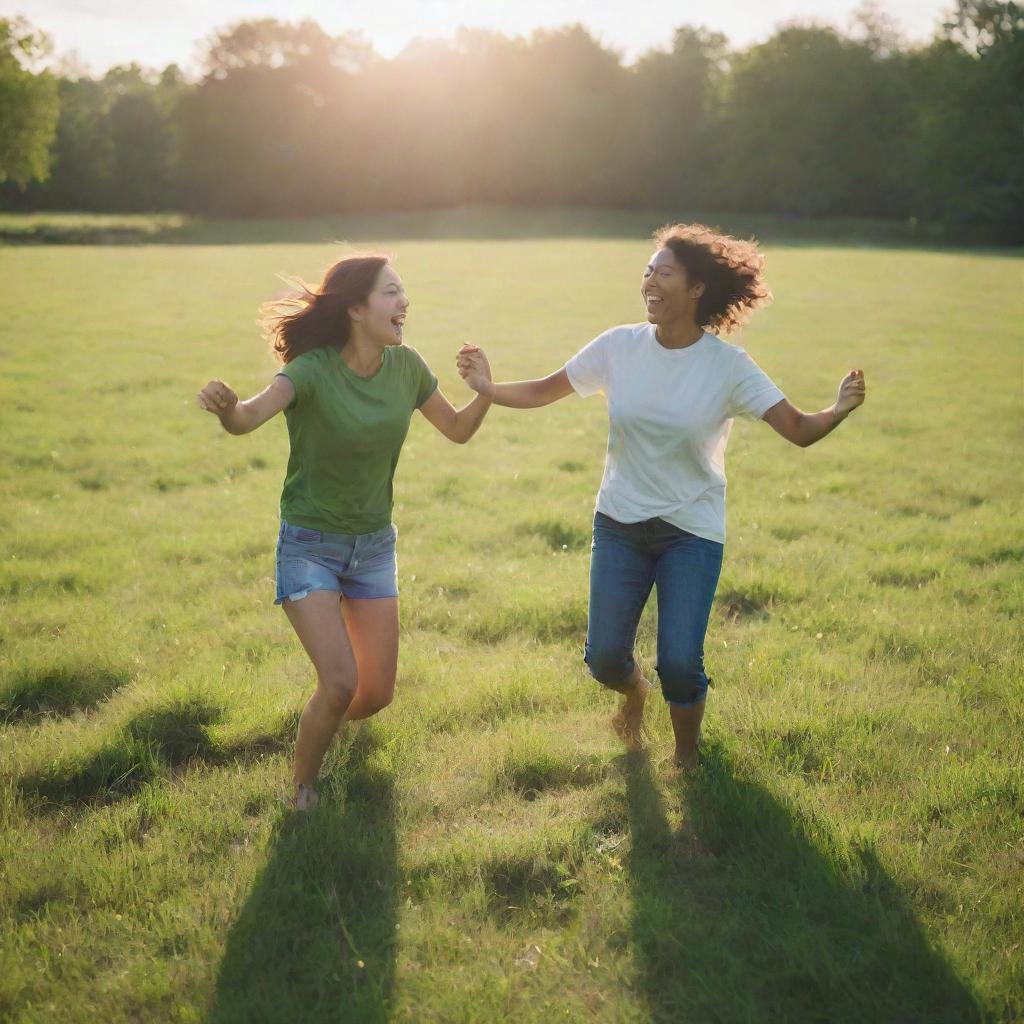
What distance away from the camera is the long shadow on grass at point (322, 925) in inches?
126

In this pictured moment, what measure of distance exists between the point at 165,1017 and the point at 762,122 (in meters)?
81.0

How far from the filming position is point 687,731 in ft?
15.0

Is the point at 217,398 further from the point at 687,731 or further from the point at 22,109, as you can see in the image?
the point at 22,109

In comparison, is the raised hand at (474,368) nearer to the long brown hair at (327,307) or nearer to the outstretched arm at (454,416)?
the outstretched arm at (454,416)

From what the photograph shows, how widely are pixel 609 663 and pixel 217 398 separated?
2.10 metres

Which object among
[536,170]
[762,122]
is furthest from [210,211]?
[762,122]

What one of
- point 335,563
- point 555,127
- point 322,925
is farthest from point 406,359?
point 555,127

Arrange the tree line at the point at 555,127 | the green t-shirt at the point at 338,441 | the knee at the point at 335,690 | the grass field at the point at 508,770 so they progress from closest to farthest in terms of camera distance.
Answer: the grass field at the point at 508,770 < the knee at the point at 335,690 < the green t-shirt at the point at 338,441 < the tree line at the point at 555,127

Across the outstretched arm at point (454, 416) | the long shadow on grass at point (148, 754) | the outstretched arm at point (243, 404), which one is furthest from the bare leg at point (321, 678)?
the outstretched arm at point (454, 416)

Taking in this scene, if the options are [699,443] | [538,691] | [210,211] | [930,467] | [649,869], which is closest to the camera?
[649,869]

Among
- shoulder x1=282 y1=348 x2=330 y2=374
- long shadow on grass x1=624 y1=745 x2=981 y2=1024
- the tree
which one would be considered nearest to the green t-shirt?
shoulder x1=282 y1=348 x2=330 y2=374

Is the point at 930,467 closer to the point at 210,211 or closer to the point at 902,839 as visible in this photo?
the point at 902,839

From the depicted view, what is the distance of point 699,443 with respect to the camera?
4.57 m

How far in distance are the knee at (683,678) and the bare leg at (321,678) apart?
136 cm
